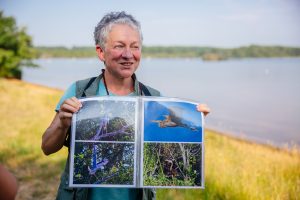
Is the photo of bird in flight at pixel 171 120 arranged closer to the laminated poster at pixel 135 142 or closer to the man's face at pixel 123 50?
the laminated poster at pixel 135 142

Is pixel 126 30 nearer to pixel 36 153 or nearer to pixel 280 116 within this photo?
pixel 36 153

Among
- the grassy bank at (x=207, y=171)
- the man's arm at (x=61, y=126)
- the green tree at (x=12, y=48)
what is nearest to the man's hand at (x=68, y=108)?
the man's arm at (x=61, y=126)

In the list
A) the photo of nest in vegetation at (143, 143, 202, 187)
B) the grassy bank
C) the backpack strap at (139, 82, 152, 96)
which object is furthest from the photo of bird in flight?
the grassy bank

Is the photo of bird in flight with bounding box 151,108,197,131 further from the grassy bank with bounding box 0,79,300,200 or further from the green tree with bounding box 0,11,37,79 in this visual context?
the green tree with bounding box 0,11,37,79

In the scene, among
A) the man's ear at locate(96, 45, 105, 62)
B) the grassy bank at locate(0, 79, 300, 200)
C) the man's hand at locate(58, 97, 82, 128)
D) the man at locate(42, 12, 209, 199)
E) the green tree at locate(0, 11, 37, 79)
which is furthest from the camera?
the green tree at locate(0, 11, 37, 79)

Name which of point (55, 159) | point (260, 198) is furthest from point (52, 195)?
point (260, 198)
